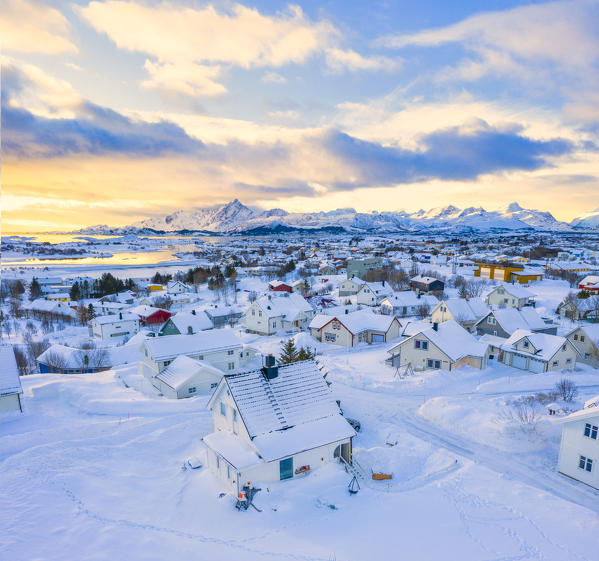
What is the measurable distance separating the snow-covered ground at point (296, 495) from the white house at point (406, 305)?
3241 centimetres

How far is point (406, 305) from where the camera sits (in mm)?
60406

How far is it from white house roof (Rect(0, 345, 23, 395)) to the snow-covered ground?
1853mm

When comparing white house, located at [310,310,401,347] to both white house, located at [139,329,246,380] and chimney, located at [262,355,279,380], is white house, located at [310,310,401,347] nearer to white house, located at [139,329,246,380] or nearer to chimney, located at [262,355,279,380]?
white house, located at [139,329,246,380]

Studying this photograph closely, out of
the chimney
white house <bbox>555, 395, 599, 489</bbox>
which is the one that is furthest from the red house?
white house <bbox>555, 395, 599, 489</bbox>

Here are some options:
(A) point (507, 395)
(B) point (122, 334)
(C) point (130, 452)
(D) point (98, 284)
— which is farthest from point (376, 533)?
(D) point (98, 284)

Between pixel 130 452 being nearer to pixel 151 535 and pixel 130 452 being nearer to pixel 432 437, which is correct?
pixel 151 535

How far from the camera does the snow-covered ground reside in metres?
13.2

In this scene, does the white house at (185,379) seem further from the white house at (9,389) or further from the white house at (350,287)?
the white house at (350,287)

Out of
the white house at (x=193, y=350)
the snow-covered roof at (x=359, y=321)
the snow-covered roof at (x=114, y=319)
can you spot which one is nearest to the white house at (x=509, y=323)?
the snow-covered roof at (x=359, y=321)

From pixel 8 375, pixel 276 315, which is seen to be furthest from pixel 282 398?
pixel 276 315

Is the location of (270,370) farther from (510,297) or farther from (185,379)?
(510,297)

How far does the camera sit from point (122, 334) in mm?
57688

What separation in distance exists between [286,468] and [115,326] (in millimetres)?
47718

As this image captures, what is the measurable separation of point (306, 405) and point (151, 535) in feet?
28.3
